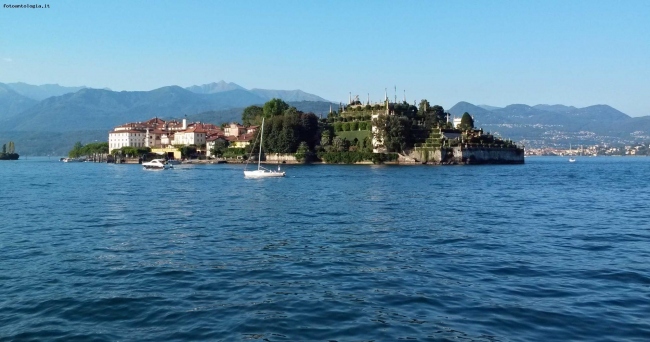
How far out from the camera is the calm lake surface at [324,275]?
1209 centimetres

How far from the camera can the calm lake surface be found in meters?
12.1

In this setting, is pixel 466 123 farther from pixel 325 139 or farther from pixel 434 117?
pixel 325 139

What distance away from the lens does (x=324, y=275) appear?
16594 millimetres

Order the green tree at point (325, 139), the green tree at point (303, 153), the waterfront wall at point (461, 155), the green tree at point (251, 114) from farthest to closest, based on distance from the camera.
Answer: the green tree at point (251, 114), the green tree at point (325, 139), the green tree at point (303, 153), the waterfront wall at point (461, 155)

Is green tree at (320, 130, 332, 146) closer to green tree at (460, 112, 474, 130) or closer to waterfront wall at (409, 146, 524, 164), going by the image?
waterfront wall at (409, 146, 524, 164)

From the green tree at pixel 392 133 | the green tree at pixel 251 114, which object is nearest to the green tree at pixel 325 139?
the green tree at pixel 392 133

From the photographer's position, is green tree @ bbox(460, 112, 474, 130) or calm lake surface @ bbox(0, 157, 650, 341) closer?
calm lake surface @ bbox(0, 157, 650, 341)

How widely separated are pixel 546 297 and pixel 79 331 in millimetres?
10639

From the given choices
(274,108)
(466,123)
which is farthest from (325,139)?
(466,123)

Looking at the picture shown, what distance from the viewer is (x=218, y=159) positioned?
14225 cm

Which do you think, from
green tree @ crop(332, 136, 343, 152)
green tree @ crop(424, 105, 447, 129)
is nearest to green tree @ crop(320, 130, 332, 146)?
green tree @ crop(332, 136, 343, 152)

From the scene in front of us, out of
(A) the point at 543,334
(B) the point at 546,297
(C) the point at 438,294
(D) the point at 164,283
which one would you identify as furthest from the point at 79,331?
(B) the point at 546,297

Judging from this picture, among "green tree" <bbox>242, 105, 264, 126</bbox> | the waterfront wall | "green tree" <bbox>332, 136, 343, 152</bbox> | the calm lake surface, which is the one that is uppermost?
"green tree" <bbox>242, 105, 264, 126</bbox>

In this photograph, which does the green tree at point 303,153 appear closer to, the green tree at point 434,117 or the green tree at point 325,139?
the green tree at point 325,139
